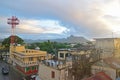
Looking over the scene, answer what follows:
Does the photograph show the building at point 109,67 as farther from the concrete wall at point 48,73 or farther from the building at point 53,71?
the concrete wall at point 48,73

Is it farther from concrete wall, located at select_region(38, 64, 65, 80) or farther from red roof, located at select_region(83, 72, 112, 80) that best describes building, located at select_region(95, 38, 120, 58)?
concrete wall, located at select_region(38, 64, 65, 80)

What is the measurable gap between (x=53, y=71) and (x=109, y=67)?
297 inches

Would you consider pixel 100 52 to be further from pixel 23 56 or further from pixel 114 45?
pixel 23 56

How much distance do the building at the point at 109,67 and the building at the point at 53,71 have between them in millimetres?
3806

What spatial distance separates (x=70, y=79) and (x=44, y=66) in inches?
219

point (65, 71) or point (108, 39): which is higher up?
point (108, 39)

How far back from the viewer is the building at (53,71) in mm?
27016

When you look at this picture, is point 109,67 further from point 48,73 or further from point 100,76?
point 48,73

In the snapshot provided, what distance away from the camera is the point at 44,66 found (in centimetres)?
3089

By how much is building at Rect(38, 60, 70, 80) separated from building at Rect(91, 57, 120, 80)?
3.81 metres

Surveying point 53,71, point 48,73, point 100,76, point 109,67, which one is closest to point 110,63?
point 109,67

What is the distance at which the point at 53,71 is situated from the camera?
1110 inches

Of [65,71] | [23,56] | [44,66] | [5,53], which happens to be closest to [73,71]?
[65,71]

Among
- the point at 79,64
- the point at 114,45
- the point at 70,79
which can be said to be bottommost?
the point at 70,79
